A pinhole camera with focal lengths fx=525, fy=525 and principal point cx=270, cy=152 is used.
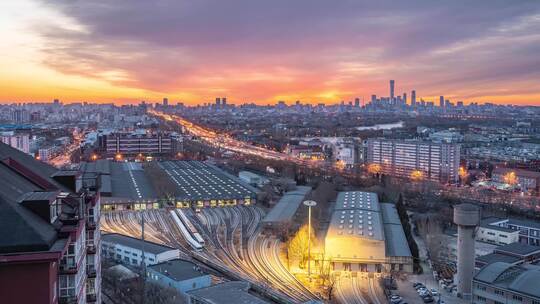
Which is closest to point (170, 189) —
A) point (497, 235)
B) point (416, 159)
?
point (497, 235)

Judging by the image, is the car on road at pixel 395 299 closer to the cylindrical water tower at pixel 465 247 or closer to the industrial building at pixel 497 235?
the cylindrical water tower at pixel 465 247

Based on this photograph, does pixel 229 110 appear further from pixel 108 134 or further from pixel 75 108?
pixel 108 134

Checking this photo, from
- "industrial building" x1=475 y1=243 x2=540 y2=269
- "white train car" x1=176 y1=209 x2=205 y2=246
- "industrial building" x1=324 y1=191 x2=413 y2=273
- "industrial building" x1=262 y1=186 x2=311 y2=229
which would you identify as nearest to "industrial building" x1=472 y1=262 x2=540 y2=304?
"industrial building" x1=475 y1=243 x2=540 y2=269

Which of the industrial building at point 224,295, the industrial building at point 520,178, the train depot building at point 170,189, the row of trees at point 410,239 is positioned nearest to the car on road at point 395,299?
the row of trees at point 410,239

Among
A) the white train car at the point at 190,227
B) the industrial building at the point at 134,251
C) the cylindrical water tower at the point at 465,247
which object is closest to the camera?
the cylindrical water tower at the point at 465,247

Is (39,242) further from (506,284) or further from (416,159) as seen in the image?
(416,159)

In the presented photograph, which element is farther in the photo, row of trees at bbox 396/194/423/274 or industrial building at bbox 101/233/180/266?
row of trees at bbox 396/194/423/274

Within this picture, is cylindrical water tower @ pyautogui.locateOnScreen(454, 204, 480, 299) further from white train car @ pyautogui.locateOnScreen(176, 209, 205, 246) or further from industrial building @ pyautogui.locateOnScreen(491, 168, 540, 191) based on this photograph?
industrial building @ pyautogui.locateOnScreen(491, 168, 540, 191)
